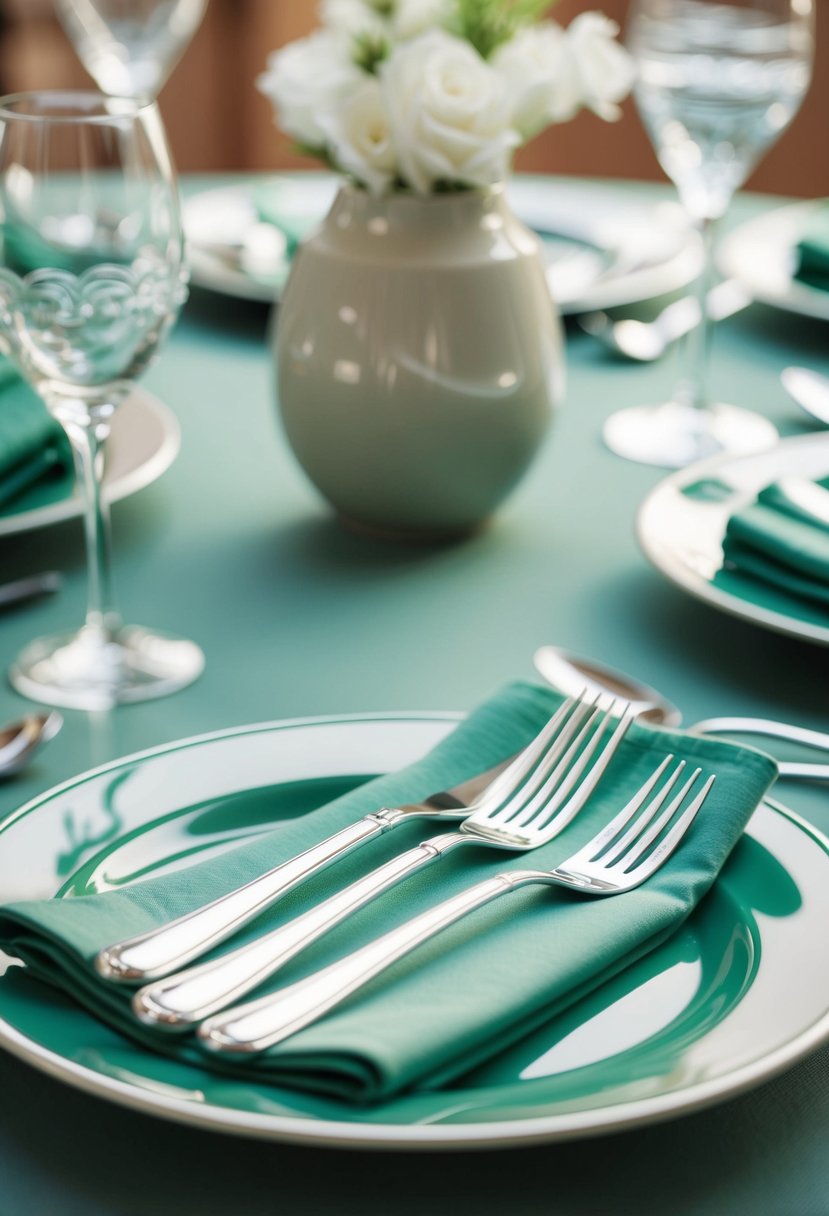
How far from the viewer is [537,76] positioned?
2.43 feet

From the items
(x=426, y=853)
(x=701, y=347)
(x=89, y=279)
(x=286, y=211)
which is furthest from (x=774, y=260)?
(x=426, y=853)

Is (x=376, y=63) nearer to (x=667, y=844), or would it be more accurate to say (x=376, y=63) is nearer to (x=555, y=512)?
(x=555, y=512)

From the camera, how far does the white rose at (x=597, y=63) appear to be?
76 centimetres

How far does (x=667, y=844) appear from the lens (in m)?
0.49

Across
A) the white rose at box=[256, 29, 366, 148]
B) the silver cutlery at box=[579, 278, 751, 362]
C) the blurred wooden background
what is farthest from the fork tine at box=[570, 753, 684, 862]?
the blurred wooden background

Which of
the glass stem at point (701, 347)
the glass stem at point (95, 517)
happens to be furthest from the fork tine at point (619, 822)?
Result: the glass stem at point (701, 347)

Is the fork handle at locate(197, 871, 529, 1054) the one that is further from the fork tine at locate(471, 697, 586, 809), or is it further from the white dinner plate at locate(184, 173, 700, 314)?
the white dinner plate at locate(184, 173, 700, 314)

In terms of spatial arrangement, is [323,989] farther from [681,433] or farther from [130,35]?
[130,35]

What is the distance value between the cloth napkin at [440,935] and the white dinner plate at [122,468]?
0.30m

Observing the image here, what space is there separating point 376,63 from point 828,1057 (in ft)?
1.74

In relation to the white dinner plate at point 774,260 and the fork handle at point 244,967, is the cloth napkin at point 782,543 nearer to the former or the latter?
the fork handle at point 244,967

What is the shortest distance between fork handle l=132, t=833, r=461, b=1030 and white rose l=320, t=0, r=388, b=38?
0.48 metres

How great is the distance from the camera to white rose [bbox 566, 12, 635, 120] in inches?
29.8

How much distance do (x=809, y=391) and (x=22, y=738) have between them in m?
0.61
